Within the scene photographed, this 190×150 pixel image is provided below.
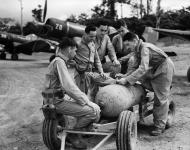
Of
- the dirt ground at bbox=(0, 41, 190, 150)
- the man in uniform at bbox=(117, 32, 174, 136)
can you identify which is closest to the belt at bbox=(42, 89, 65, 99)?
the dirt ground at bbox=(0, 41, 190, 150)

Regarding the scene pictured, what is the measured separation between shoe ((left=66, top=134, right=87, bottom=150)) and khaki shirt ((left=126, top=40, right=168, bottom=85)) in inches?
46.3

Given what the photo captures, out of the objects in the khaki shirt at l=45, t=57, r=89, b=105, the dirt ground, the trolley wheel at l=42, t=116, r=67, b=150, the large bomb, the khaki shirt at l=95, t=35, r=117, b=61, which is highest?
the khaki shirt at l=95, t=35, r=117, b=61

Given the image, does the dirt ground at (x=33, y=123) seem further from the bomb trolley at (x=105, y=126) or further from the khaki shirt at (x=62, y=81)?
the khaki shirt at (x=62, y=81)

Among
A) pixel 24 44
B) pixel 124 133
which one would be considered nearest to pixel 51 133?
pixel 124 133

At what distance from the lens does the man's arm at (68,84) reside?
434cm

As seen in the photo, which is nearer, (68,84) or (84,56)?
(68,84)

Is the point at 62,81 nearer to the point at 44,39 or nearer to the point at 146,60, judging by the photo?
the point at 146,60

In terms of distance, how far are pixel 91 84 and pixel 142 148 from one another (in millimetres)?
1355

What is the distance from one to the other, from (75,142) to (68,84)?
43.0 inches

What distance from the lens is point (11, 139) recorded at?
5.75m

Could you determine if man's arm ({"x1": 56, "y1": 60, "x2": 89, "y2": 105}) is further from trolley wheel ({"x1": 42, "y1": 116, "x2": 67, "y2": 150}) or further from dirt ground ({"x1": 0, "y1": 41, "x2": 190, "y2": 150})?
dirt ground ({"x1": 0, "y1": 41, "x2": 190, "y2": 150})

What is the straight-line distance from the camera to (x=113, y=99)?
202 inches

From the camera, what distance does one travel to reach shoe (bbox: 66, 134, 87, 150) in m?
5.02

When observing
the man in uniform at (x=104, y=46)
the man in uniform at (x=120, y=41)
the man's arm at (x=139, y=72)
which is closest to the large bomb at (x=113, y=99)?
the man's arm at (x=139, y=72)
